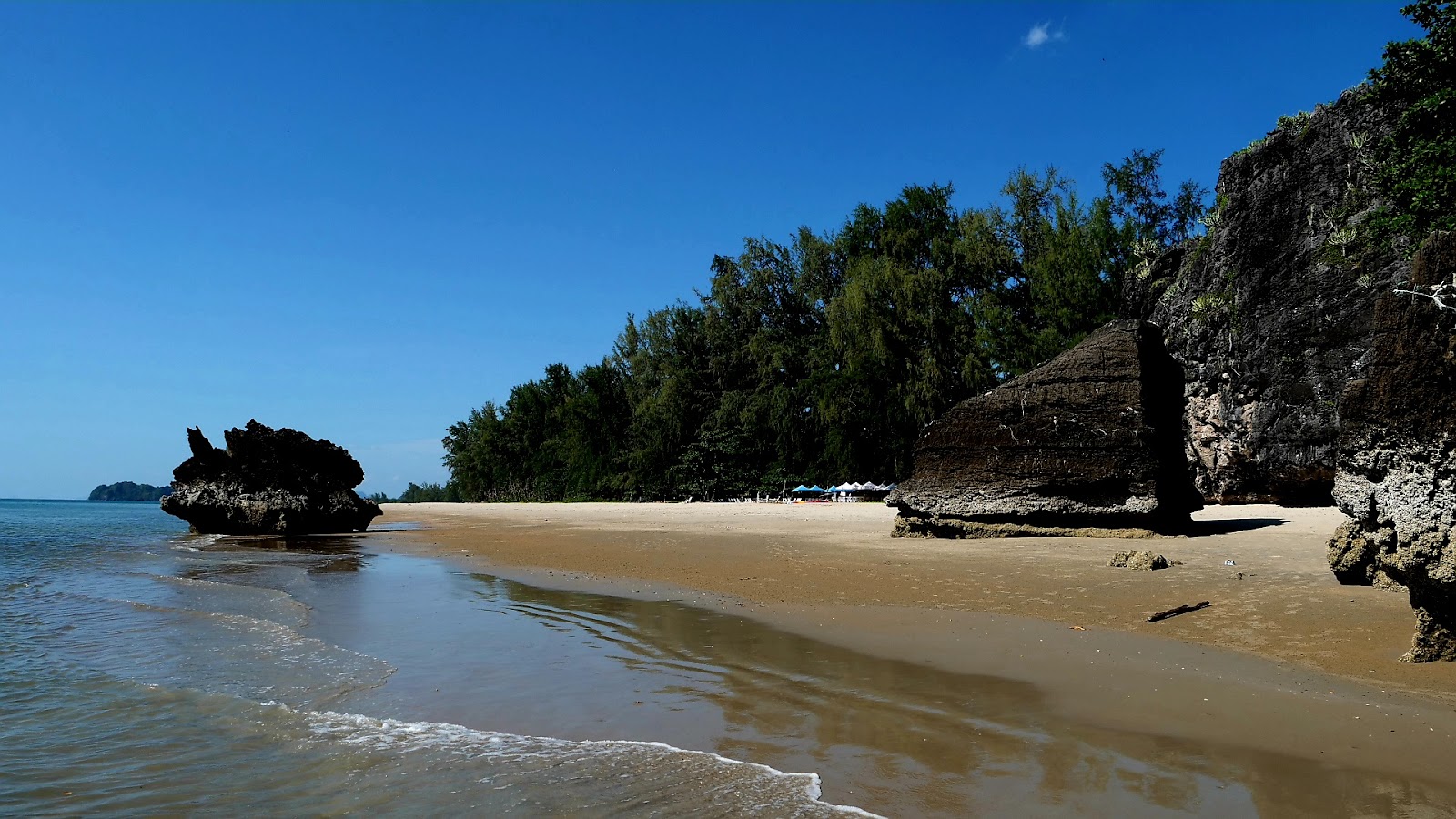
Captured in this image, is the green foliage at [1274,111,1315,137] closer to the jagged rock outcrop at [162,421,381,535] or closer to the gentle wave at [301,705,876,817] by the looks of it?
the gentle wave at [301,705,876,817]

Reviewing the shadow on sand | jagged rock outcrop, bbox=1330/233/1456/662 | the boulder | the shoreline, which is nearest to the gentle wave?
the shoreline

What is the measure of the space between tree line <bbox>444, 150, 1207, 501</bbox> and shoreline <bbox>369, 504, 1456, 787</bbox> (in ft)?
80.0

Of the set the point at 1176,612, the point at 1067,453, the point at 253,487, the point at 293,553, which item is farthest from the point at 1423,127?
the point at 253,487

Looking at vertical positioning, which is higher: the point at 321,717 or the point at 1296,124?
the point at 1296,124

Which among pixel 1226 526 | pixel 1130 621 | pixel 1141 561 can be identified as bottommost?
pixel 1130 621

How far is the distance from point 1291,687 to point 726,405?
44660 mm

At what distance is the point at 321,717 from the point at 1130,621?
Answer: 21.6 feet

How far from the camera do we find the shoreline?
4.59 m

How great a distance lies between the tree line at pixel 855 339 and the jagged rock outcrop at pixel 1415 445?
28.9 metres

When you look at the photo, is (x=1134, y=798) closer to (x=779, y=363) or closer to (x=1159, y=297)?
(x=1159, y=297)

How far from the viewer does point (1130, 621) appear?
7.32 meters

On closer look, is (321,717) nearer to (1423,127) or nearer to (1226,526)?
(1226,526)

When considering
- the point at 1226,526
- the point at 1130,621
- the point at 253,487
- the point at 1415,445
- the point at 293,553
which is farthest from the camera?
the point at 253,487

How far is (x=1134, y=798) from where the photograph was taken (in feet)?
12.0
